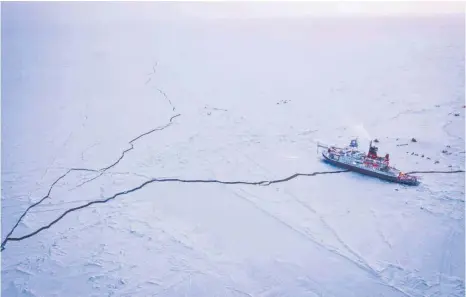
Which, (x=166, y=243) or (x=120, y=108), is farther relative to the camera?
(x=120, y=108)

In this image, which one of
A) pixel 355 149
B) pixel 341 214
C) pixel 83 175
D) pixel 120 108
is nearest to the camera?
pixel 341 214

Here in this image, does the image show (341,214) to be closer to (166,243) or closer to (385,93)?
(166,243)

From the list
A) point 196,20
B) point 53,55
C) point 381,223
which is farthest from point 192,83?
point 196,20

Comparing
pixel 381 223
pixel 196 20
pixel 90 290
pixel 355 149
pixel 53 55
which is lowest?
pixel 90 290

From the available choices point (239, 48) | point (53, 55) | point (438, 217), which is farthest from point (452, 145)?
point (53, 55)

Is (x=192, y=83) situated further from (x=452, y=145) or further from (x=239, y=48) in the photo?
(x=452, y=145)

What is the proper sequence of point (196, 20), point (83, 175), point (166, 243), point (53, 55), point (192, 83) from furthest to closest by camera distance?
→ point (196, 20) → point (53, 55) → point (192, 83) → point (83, 175) → point (166, 243)

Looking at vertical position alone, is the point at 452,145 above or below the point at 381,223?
above
